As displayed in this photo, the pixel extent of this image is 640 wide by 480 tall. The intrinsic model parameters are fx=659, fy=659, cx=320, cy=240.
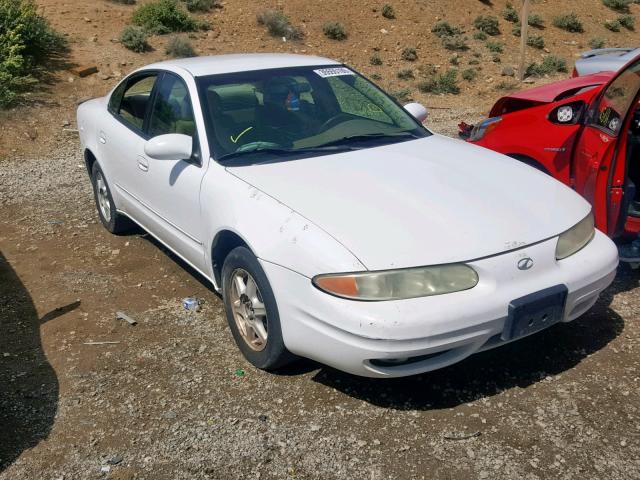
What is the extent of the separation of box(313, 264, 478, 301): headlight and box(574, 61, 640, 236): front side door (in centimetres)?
180

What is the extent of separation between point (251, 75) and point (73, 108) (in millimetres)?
7221

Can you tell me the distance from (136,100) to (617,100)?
3.48 meters

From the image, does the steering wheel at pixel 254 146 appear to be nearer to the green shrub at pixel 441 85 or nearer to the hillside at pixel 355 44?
the hillside at pixel 355 44

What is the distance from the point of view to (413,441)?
310cm

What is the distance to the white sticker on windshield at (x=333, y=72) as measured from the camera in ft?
15.2

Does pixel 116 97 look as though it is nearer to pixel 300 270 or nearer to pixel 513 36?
pixel 300 270

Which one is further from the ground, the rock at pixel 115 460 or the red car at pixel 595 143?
the red car at pixel 595 143

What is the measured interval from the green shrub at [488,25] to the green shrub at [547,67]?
9.76ft

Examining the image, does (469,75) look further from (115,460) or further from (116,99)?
(115,460)

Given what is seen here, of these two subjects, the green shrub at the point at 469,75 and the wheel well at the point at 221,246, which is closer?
the wheel well at the point at 221,246

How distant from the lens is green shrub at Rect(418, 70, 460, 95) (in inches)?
524

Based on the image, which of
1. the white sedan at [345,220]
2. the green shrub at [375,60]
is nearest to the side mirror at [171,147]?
the white sedan at [345,220]

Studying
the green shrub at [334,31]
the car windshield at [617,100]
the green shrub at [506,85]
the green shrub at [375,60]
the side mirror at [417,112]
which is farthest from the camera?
the green shrub at [334,31]

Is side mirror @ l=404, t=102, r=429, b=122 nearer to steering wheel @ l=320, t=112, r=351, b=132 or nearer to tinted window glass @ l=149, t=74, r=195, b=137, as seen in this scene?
steering wheel @ l=320, t=112, r=351, b=132
